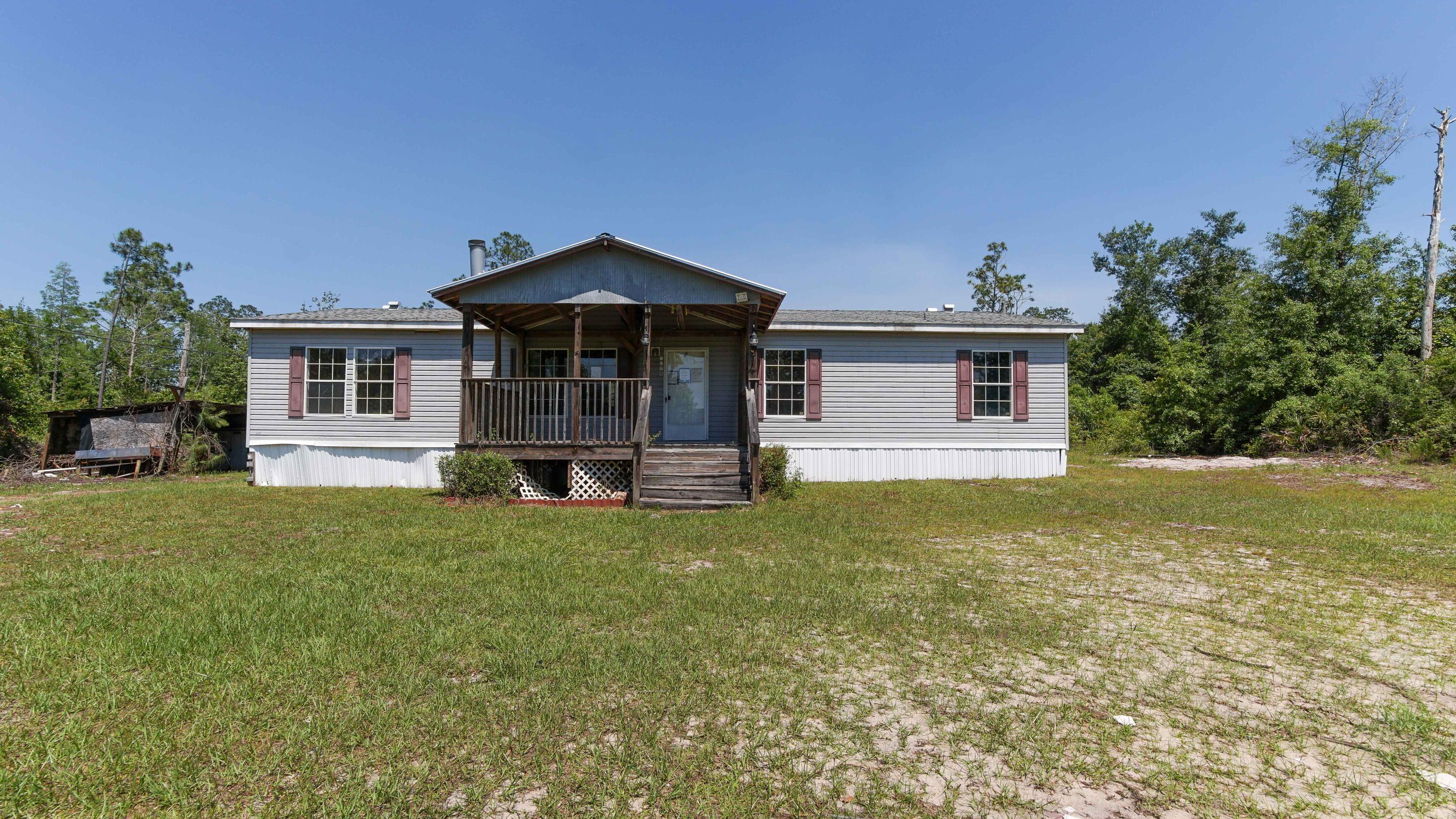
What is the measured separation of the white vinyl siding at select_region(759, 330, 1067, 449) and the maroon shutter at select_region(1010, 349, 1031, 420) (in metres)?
0.09

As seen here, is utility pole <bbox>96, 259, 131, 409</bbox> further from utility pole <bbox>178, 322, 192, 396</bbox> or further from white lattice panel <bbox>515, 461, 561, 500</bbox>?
white lattice panel <bbox>515, 461, 561, 500</bbox>

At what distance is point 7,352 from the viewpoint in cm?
1583

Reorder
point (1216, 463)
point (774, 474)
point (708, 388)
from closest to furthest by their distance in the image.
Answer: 1. point (774, 474)
2. point (708, 388)
3. point (1216, 463)

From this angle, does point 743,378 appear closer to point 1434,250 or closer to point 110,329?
point 1434,250

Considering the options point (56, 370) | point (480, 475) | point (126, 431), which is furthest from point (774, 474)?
point (56, 370)

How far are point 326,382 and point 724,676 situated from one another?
42.4 feet

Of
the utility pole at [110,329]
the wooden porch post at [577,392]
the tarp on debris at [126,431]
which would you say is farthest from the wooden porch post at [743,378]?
the utility pole at [110,329]

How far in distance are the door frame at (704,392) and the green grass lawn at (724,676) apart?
6542mm

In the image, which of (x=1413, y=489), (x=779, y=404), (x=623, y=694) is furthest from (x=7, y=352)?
(x=1413, y=489)

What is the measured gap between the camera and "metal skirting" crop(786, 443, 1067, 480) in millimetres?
13250

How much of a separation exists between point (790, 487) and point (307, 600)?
7.24 metres

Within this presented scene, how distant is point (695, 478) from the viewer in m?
9.84

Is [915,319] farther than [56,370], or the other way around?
[56,370]

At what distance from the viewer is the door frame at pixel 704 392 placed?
13.2 metres
